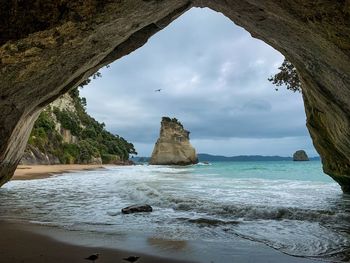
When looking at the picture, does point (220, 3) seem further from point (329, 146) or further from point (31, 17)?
point (329, 146)

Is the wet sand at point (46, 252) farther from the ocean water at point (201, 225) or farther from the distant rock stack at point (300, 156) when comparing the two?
the distant rock stack at point (300, 156)

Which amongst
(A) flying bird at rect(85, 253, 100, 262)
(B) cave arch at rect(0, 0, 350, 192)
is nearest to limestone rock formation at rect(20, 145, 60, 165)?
(B) cave arch at rect(0, 0, 350, 192)

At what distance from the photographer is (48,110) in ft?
199

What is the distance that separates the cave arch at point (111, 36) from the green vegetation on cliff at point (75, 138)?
42831 mm

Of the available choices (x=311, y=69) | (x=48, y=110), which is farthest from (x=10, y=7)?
(x=48, y=110)

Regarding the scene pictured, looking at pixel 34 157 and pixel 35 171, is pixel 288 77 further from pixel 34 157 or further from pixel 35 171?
pixel 34 157

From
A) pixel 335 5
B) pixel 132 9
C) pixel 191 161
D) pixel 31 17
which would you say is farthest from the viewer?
pixel 191 161

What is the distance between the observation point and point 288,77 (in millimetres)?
13609

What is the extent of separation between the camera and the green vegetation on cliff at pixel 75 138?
54.3 m

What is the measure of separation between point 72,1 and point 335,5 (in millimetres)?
2971

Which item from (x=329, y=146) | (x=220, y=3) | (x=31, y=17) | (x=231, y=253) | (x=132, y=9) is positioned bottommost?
(x=231, y=253)

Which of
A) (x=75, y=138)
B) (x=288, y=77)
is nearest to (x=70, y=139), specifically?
(x=75, y=138)

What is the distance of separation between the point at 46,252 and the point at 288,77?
11.2 metres

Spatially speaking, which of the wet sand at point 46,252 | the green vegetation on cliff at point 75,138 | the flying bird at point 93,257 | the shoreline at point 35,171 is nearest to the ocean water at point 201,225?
the wet sand at point 46,252
